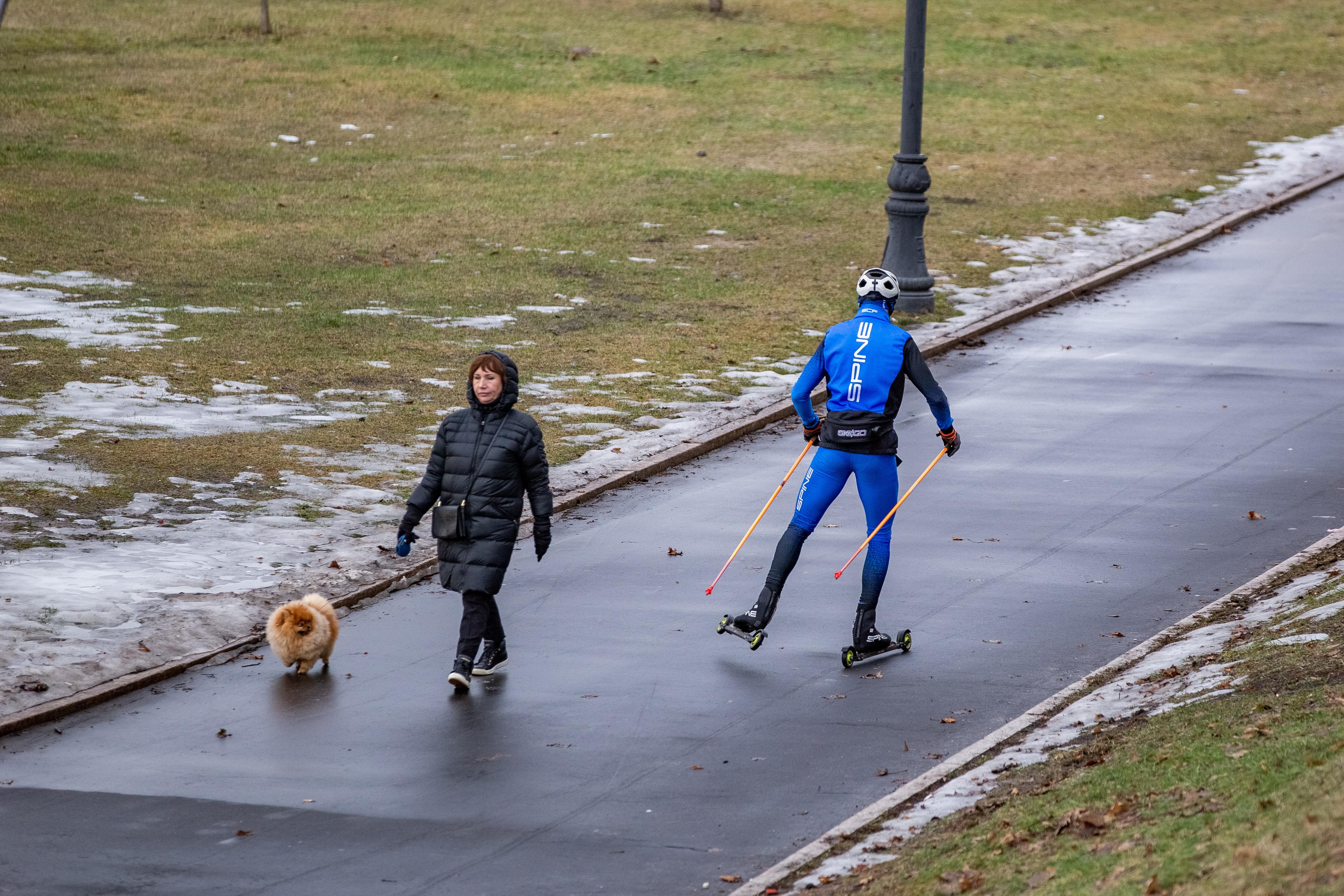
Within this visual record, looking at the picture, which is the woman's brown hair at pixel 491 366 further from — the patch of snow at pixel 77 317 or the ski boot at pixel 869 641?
the patch of snow at pixel 77 317

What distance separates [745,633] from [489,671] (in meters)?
1.57

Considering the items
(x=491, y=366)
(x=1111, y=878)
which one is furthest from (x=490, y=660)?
(x=1111, y=878)

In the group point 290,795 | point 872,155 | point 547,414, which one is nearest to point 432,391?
point 547,414

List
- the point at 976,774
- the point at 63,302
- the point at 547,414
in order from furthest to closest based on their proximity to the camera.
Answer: the point at 63,302 → the point at 547,414 → the point at 976,774

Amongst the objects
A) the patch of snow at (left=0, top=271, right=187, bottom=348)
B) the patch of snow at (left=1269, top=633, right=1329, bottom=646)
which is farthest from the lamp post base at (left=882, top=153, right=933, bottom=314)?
the patch of snow at (left=1269, top=633, right=1329, bottom=646)

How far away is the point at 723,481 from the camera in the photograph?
1425cm

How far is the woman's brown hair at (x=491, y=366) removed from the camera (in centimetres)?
980

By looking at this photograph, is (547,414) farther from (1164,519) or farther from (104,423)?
(1164,519)

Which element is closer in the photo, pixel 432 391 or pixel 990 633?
pixel 990 633

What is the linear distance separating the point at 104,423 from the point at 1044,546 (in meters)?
7.99

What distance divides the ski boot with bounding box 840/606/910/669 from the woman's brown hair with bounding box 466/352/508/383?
8.40ft

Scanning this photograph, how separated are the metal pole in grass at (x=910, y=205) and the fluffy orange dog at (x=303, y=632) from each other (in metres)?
11.0

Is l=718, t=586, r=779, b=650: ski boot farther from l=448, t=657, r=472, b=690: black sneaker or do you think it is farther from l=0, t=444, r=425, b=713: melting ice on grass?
l=0, t=444, r=425, b=713: melting ice on grass

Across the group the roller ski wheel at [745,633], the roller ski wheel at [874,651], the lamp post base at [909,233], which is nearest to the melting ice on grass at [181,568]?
the roller ski wheel at [745,633]
